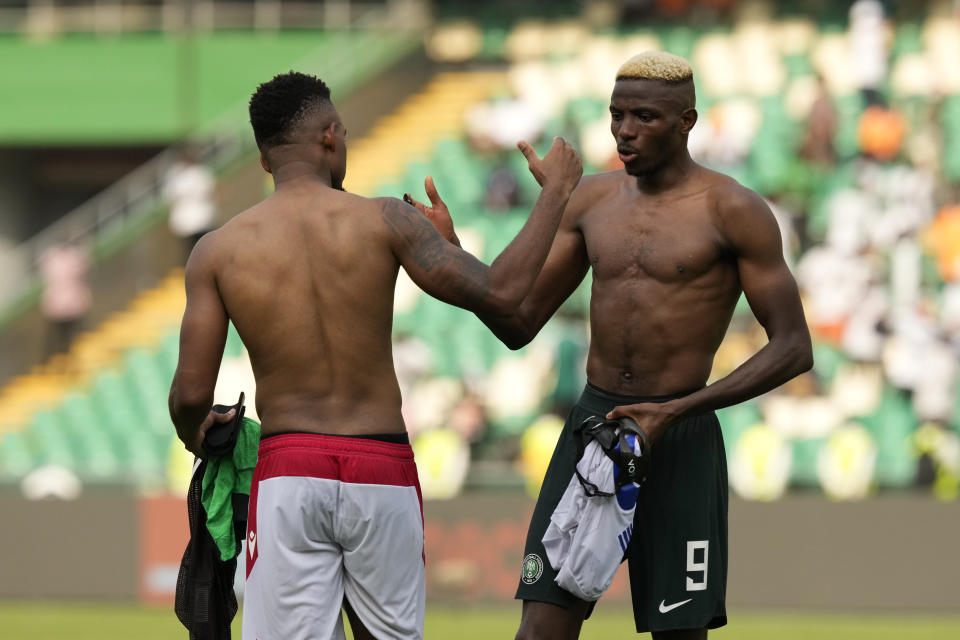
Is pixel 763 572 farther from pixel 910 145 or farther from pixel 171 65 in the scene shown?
pixel 171 65

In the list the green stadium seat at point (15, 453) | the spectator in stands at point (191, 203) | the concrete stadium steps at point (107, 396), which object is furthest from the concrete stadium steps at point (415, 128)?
the green stadium seat at point (15, 453)

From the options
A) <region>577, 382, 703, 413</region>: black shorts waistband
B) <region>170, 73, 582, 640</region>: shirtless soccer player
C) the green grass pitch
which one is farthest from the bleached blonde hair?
the green grass pitch

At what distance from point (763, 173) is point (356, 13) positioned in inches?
310

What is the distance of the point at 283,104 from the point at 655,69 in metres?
1.36

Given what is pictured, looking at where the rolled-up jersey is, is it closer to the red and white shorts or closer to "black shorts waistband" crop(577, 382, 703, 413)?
"black shorts waistband" crop(577, 382, 703, 413)

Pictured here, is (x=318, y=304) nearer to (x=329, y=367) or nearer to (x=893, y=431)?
(x=329, y=367)

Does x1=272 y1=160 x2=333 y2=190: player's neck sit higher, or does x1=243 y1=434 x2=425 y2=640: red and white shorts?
x1=272 y1=160 x2=333 y2=190: player's neck

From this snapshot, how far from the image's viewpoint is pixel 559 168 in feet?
17.0

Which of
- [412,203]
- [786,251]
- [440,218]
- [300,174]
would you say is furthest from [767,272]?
[786,251]

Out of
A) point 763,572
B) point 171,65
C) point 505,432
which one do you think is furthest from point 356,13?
point 763,572

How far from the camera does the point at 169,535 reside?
13.1m

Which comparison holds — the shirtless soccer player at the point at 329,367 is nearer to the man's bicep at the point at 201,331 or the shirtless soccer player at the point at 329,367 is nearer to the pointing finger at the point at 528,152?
the man's bicep at the point at 201,331

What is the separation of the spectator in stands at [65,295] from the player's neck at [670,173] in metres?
12.5

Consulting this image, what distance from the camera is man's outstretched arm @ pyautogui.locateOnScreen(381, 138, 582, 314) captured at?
16.4ft
